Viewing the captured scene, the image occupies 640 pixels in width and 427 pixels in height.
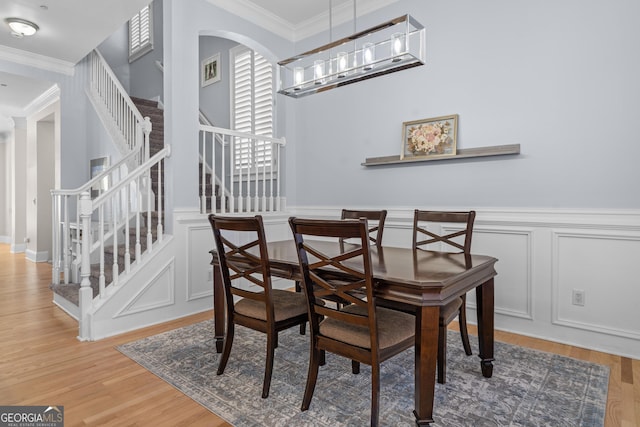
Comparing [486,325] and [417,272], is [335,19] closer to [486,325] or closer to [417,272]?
[417,272]

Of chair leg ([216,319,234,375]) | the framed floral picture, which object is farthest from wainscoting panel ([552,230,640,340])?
chair leg ([216,319,234,375])

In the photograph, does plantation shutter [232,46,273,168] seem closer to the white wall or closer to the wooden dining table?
the wooden dining table

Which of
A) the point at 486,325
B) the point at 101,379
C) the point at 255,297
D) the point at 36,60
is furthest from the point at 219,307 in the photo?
the point at 36,60

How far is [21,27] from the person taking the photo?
403cm

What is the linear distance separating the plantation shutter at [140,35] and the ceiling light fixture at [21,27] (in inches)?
104

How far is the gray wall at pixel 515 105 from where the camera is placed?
2613 millimetres

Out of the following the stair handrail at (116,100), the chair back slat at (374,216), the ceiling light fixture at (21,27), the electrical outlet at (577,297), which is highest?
the ceiling light fixture at (21,27)

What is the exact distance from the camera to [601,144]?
2.66 meters

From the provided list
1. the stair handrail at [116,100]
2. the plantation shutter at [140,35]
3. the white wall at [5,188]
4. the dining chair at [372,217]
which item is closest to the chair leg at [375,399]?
the dining chair at [372,217]

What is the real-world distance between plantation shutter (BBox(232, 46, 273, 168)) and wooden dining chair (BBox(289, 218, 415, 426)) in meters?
3.21

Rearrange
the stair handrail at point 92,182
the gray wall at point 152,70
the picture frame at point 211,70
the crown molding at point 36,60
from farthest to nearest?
the gray wall at point 152,70
the picture frame at point 211,70
the crown molding at point 36,60
the stair handrail at point 92,182

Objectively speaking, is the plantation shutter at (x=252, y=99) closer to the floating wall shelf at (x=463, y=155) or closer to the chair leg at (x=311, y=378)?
the floating wall shelf at (x=463, y=155)

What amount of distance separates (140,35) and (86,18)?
3.46 meters

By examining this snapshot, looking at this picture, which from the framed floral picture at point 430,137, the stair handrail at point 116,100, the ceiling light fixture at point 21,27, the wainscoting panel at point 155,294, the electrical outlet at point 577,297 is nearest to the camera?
the electrical outlet at point 577,297
